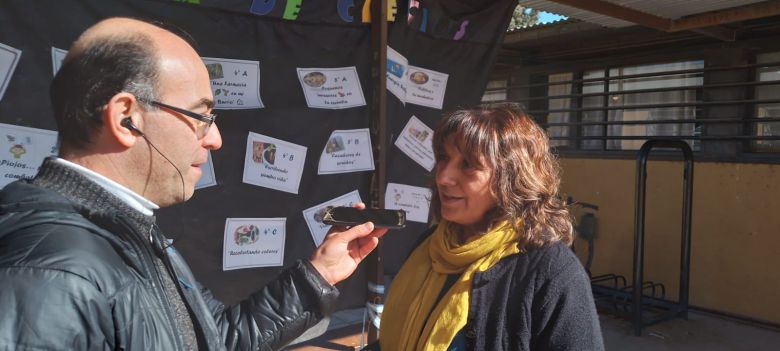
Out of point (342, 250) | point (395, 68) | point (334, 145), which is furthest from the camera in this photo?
point (395, 68)

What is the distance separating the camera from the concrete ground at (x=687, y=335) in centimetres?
507

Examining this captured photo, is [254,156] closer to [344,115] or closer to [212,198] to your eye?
[212,198]

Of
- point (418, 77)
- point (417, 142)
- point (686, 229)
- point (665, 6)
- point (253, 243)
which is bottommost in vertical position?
point (686, 229)

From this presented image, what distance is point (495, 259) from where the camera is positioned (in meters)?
1.86

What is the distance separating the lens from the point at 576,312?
1669 millimetres

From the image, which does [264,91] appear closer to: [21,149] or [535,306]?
[21,149]

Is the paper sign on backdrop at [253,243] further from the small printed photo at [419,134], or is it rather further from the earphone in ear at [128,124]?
the earphone in ear at [128,124]

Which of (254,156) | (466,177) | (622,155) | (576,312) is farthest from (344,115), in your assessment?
(622,155)

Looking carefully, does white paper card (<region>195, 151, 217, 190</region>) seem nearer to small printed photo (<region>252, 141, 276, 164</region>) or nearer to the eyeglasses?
small printed photo (<region>252, 141, 276, 164</region>)

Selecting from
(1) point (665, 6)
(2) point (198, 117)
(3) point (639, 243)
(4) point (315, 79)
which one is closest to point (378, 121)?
(4) point (315, 79)

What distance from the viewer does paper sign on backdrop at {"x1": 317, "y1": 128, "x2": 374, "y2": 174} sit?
3.30 meters

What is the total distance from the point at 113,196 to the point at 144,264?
0.54 feet

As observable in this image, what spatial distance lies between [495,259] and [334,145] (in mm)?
1669

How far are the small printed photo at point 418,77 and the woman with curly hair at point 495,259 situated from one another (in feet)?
5.12
